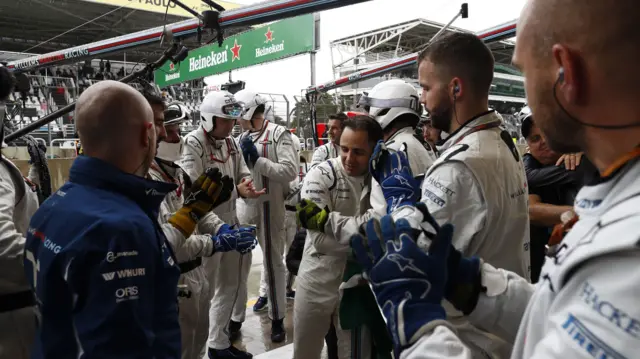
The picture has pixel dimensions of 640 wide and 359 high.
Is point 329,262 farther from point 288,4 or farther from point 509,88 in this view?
point 509,88

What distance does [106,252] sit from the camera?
1.45 metres

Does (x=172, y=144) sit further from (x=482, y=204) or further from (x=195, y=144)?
(x=482, y=204)

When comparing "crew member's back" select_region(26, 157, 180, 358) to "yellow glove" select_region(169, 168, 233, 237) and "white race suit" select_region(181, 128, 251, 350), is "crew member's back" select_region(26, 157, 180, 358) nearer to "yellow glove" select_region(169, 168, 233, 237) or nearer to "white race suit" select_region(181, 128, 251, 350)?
"yellow glove" select_region(169, 168, 233, 237)

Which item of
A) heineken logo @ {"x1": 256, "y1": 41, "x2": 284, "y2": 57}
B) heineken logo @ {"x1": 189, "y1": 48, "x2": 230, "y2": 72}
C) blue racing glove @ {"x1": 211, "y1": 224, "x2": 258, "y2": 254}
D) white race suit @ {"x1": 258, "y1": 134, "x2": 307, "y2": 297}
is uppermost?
heineken logo @ {"x1": 256, "y1": 41, "x2": 284, "y2": 57}

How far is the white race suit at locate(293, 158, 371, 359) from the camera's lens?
3.20m

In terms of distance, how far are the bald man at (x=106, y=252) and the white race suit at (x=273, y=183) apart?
320 cm

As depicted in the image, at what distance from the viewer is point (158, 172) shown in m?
3.04

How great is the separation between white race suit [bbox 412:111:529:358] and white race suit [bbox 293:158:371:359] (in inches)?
53.3

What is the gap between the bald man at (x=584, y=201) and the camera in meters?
0.70

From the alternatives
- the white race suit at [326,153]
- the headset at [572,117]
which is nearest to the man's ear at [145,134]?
the headset at [572,117]

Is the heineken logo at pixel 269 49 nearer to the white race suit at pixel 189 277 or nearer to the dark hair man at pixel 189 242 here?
the dark hair man at pixel 189 242

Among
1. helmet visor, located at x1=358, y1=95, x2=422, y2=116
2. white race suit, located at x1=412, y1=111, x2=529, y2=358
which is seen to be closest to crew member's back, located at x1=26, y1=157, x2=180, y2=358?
white race suit, located at x1=412, y1=111, x2=529, y2=358

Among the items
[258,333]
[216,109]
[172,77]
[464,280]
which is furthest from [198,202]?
[172,77]

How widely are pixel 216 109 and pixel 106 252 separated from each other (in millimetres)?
2938
